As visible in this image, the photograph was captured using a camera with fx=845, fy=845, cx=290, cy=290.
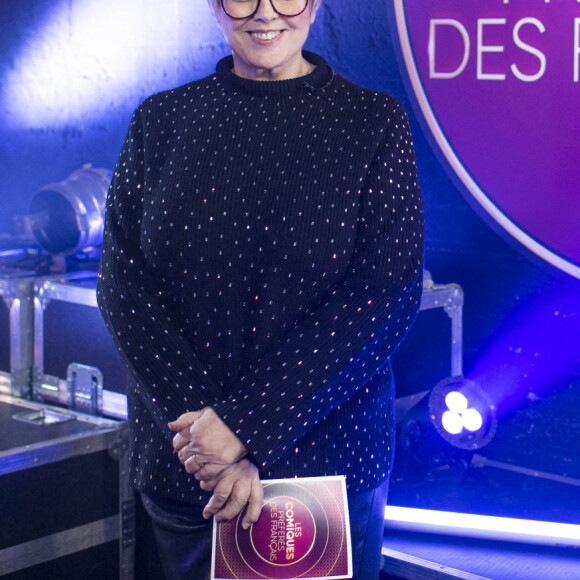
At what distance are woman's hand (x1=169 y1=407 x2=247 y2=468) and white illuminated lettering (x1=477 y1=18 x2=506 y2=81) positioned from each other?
4.50 ft

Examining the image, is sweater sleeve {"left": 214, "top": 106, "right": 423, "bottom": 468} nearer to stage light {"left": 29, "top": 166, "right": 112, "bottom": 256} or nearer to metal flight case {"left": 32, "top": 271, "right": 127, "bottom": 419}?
metal flight case {"left": 32, "top": 271, "right": 127, "bottom": 419}

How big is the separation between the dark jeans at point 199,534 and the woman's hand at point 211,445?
0.14m

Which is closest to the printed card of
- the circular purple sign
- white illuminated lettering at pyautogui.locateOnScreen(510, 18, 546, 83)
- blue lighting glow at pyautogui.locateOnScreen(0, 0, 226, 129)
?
the circular purple sign

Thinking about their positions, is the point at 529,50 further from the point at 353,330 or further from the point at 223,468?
the point at 223,468

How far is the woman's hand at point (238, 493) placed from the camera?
1.17m

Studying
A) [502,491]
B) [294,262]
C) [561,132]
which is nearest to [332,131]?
[294,262]

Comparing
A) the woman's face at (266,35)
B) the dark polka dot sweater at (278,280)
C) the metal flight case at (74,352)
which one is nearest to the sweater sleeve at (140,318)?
the dark polka dot sweater at (278,280)

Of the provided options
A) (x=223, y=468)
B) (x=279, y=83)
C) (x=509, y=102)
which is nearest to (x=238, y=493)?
(x=223, y=468)

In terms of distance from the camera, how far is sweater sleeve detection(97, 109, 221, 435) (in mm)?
1266

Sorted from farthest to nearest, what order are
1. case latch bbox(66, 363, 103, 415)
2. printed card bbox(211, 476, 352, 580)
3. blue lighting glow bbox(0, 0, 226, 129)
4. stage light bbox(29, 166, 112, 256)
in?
blue lighting glow bbox(0, 0, 226, 129) < stage light bbox(29, 166, 112, 256) < case latch bbox(66, 363, 103, 415) < printed card bbox(211, 476, 352, 580)

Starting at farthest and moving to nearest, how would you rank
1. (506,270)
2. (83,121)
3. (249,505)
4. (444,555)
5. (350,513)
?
(83,121), (506,270), (444,555), (350,513), (249,505)

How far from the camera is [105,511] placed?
2115 mm

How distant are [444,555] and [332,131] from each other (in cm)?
100

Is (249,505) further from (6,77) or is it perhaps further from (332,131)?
(6,77)
